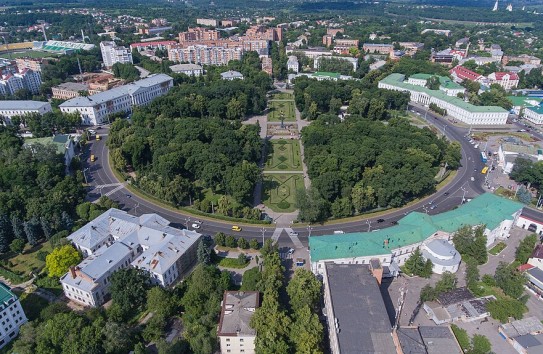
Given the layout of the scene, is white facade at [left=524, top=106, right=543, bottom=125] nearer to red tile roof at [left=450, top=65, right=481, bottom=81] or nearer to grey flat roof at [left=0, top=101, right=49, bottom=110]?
red tile roof at [left=450, top=65, right=481, bottom=81]

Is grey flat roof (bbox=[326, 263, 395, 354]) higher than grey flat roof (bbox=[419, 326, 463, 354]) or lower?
higher

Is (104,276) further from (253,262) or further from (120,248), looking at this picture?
(253,262)

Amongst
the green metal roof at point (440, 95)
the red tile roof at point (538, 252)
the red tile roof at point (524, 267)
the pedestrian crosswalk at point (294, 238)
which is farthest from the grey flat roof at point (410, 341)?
the green metal roof at point (440, 95)

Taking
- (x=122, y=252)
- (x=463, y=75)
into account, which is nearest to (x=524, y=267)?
(x=122, y=252)

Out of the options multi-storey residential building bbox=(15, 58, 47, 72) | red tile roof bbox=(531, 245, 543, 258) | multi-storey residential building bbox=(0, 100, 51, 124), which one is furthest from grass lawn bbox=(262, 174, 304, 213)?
multi-storey residential building bbox=(15, 58, 47, 72)

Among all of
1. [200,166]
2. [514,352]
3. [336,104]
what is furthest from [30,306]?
[336,104]

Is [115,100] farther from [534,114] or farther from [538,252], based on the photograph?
[534,114]

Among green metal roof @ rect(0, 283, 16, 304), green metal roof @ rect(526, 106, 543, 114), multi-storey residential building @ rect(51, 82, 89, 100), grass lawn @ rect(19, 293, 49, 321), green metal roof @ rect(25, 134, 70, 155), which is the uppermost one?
multi-storey residential building @ rect(51, 82, 89, 100)

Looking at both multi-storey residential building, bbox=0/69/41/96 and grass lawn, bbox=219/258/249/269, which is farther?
multi-storey residential building, bbox=0/69/41/96

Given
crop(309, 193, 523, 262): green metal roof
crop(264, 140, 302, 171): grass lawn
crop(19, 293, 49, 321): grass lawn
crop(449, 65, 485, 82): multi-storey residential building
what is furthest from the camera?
crop(449, 65, 485, 82): multi-storey residential building
